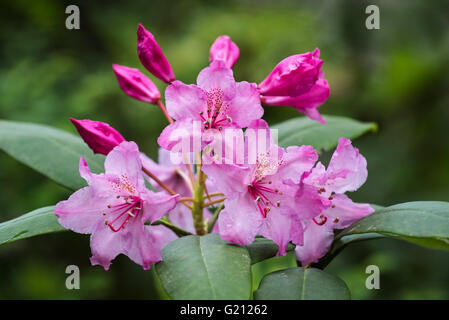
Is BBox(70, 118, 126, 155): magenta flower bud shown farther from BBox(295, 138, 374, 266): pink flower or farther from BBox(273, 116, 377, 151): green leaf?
BBox(273, 116, 377, 151): green leaf

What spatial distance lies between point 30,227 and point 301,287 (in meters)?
0.54

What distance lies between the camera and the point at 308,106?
117 centimetres

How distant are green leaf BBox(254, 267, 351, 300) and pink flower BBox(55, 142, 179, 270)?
21 centimetres

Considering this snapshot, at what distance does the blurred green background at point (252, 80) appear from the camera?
84.5 inches

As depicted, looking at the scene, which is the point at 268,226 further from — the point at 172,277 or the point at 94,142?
the point at 94,142

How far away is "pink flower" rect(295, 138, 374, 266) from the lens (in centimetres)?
101

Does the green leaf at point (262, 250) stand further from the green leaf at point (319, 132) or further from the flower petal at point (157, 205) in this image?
the green leaf at point (319, 132)

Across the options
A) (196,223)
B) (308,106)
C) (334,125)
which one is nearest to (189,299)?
(196,223)

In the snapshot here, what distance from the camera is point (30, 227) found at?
1004 mm

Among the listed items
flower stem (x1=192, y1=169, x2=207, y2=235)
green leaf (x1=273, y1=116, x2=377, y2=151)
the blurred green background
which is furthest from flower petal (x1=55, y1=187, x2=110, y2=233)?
the blurred green background

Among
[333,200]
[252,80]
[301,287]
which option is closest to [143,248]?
[301,287]

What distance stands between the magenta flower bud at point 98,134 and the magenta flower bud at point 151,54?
0.70 feet

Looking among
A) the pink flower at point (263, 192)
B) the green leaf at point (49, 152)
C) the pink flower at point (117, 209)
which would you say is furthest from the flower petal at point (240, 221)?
the green leaf at point (49, 152)
